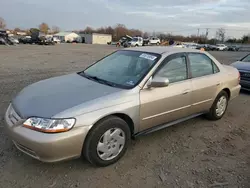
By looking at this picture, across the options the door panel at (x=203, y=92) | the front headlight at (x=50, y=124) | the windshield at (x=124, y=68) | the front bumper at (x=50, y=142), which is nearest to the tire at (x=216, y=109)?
the door panel at (x=203, y=92)

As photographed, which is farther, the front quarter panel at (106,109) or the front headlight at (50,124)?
the front quarter panel at (106,109)

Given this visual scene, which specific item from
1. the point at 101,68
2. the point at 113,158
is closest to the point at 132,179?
the point at 113,158

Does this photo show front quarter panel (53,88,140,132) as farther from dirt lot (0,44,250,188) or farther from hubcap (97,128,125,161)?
dirt lot (0,44,250,188)

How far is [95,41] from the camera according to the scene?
259 ft

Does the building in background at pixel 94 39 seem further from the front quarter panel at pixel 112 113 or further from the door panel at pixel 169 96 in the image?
the front quarter panel at pixel 112 113

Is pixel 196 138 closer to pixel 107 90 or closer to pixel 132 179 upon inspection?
pixel 132 179

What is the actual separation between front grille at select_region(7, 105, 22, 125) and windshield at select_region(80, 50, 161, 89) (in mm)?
1239

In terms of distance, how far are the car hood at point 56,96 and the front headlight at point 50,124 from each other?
0.23 ft

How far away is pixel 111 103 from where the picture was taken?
2795 mm

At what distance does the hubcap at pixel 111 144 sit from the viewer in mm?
2804

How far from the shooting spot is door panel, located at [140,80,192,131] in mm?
3162

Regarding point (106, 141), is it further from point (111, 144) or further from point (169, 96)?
point (169, 96)

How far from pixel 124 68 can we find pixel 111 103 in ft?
3.17

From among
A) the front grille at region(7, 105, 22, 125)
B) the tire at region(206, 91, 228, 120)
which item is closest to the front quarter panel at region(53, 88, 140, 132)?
the front grille at region(7, 105, 22, 125)
